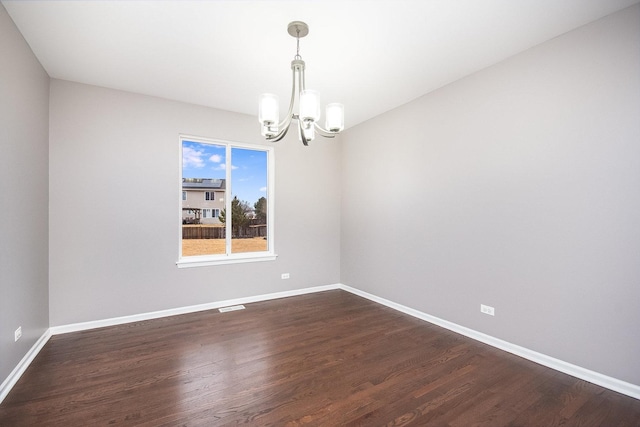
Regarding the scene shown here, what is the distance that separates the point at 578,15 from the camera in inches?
85.2

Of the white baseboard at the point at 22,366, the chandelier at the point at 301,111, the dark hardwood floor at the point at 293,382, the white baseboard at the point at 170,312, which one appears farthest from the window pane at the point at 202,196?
the chandelier at the point at 301,111

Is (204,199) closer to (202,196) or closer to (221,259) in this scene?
(202,196)

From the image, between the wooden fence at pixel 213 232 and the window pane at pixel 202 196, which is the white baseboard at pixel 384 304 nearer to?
the window pane at pixel 202 196

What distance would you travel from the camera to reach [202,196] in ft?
13.3

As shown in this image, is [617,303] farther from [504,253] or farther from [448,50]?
[448,50]

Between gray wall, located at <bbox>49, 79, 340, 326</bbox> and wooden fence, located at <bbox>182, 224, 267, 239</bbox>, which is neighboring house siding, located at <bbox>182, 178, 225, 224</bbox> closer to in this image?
wooden fence, located at <bbox>182, 224, 267, 239</bbox>

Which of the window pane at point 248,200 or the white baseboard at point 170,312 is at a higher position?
the window pane at point 248,200

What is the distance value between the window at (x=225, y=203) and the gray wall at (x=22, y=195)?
4.44 ft

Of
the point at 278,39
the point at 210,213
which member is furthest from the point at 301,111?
the point at 210,213

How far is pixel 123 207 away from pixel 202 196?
0.95m

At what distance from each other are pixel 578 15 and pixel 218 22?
2.81 metres

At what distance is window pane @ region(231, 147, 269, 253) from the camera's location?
14.1 feet

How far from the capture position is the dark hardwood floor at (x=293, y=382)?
1.83 meters

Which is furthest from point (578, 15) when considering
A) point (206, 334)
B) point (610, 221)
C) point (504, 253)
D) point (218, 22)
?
point (206, 334)
